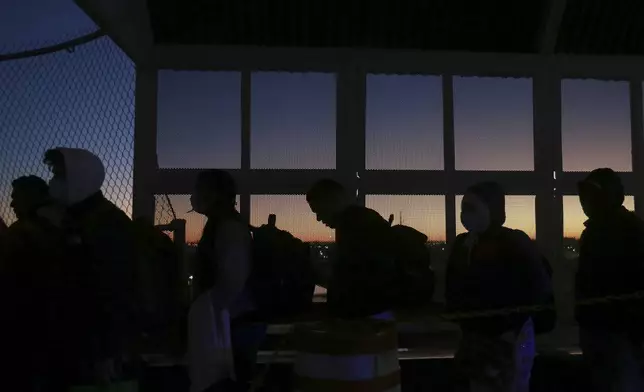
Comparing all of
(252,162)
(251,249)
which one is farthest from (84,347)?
(252,162)

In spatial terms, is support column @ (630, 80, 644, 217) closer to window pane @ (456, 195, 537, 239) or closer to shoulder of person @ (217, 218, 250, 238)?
window pane @ (456, 195, 537, 239)

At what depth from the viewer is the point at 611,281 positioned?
3.46 m

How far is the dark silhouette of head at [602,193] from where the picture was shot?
11.4ft

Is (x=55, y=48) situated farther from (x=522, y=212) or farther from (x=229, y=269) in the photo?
(x=522, y=212)

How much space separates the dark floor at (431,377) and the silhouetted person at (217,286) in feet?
5.33

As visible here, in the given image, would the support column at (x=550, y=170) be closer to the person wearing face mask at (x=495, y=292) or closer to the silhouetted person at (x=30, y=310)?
the person wearing face mask at (x=495, y=292)

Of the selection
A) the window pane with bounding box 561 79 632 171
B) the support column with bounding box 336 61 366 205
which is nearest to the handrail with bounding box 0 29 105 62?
the support column with bounding box 336 61 366 205

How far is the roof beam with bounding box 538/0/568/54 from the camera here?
5.29 metres

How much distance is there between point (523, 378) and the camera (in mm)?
3217

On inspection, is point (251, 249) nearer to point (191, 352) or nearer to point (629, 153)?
point (191, 352)

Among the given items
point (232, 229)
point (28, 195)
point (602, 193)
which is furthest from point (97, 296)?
point (602, 193)

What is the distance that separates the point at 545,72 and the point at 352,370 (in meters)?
3.94

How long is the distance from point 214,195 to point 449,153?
298cm

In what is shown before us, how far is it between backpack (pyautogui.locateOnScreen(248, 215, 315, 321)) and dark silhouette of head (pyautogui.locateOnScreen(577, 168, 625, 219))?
1584 millimetres
